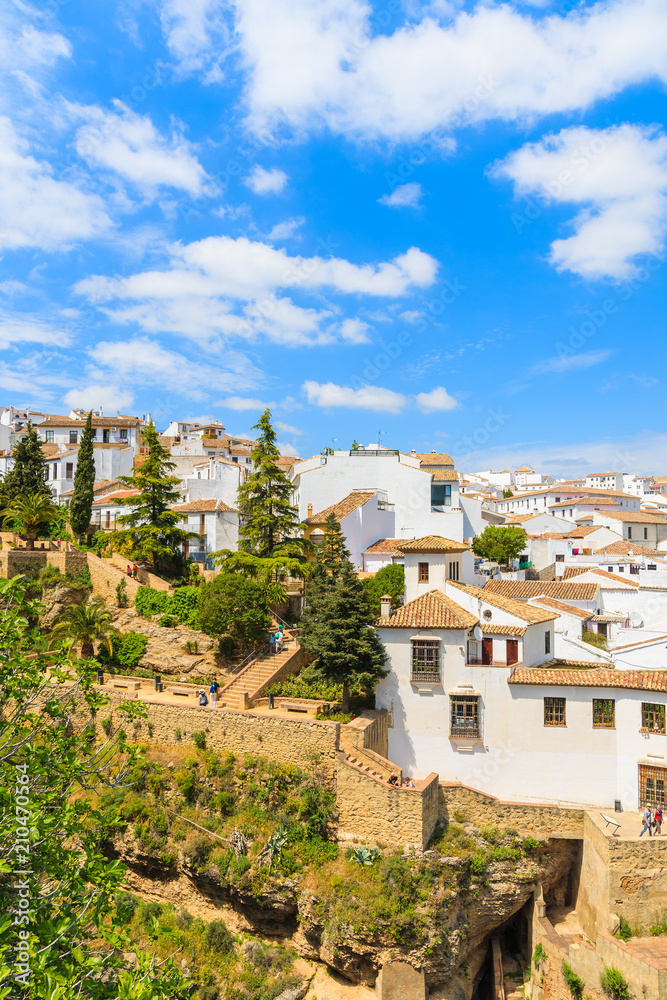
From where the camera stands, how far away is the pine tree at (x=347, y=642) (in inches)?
790

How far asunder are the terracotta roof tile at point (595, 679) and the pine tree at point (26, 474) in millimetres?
28740

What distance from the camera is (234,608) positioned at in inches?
942

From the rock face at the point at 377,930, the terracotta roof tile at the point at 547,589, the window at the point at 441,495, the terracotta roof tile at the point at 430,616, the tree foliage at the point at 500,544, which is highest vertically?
the window at the point at 441,495

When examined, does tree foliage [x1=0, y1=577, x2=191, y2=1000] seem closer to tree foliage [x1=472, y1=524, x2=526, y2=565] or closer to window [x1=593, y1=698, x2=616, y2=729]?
window [x1=593, y1=698, x2=616, y2=729]

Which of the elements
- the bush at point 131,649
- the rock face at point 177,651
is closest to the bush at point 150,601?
the rock face at point 177,651

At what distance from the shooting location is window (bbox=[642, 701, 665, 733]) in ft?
61.5

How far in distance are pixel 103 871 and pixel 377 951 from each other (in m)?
12.4

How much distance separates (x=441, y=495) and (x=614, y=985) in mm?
25836

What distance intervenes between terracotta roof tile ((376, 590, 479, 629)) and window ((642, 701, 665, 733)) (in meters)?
5.81

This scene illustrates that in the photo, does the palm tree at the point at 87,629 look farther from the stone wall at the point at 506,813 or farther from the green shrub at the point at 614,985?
the green shrub at the point at 614,985

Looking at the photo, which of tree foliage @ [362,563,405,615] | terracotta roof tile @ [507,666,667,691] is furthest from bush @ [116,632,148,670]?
terracotta roof tile @ [507,666,667,691]

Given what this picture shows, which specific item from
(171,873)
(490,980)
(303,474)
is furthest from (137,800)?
(303,474)

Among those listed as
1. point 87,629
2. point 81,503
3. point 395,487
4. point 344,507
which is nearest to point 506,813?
point 87,629

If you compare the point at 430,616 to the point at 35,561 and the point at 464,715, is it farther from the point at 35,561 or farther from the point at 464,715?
the point at 35,561
